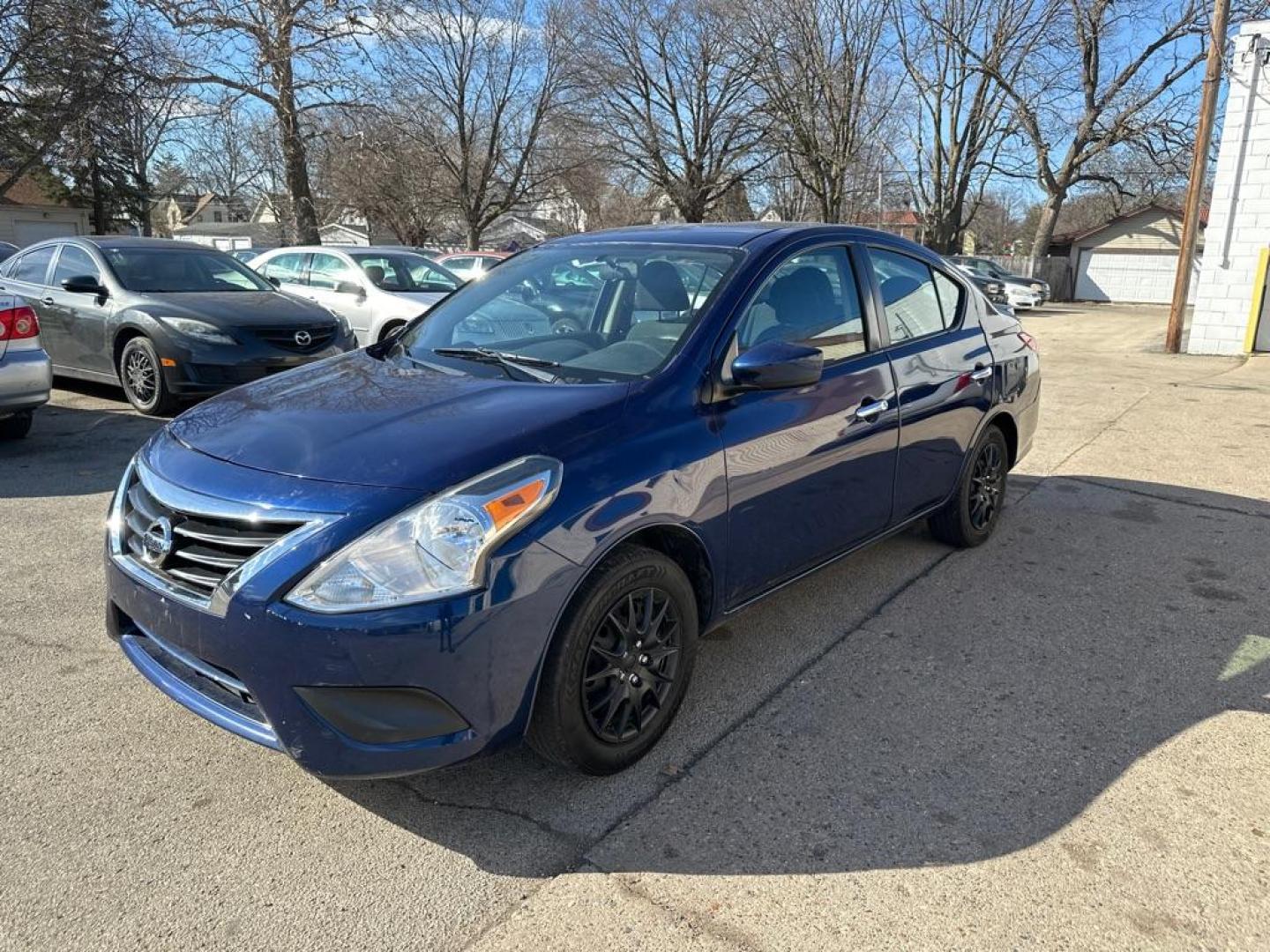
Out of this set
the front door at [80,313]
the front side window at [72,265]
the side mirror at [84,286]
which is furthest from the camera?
the front side window at [72,265]

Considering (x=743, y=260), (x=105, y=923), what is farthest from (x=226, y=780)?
(x=743, y=260)

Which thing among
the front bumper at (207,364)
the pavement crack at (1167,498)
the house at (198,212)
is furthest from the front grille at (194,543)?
the house at (198,212)

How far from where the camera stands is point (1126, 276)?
1428 inches

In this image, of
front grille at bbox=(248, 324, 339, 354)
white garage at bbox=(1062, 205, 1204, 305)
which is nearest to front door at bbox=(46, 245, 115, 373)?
front grille at bbox=(248, 324, 339, 354)

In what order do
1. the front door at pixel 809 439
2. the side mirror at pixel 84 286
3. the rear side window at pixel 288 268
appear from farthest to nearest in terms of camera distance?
the rear side window at pixel 288 268 < the side mirror at pixel 84 286 < the front door at pixel 809 439

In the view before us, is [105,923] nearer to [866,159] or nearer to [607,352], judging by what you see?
[607,352]

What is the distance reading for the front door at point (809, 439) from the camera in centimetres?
311

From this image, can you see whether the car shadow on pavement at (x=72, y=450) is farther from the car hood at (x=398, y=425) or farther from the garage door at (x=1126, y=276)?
the garage door at (x=1126, y=276)

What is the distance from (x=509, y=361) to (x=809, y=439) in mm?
1151

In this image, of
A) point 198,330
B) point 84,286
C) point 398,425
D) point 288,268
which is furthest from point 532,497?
point 288,268

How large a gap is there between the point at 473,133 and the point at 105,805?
121ft

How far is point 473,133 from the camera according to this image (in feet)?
119

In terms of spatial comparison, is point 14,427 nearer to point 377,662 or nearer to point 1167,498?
point 377,662

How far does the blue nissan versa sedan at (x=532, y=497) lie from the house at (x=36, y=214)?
4624 cm
